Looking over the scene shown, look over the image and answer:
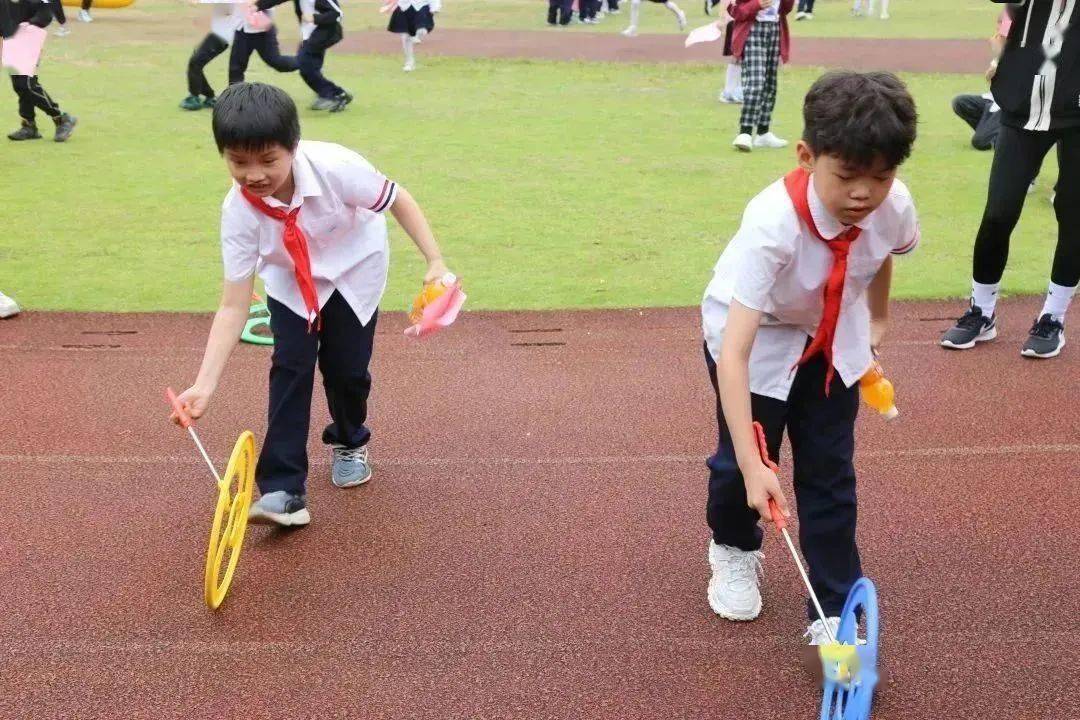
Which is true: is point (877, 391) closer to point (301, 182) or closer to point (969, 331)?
point (301, 182)

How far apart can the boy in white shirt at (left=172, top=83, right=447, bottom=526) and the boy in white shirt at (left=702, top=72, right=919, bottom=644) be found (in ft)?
4.10

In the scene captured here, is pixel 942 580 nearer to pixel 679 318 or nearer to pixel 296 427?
pixel 296 427

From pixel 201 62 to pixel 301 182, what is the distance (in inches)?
347

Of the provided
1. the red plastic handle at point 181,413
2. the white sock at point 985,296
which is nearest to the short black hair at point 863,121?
the red plastic handle at point 181,413

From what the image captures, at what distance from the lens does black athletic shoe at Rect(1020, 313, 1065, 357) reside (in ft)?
16.9

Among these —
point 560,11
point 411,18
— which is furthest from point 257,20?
point 560,11

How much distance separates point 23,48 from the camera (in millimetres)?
9016

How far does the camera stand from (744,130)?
31.6ft

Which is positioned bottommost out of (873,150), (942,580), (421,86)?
(421,86)

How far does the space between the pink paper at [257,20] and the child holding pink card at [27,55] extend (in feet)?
6.36

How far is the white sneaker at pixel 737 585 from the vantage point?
3.15 metres

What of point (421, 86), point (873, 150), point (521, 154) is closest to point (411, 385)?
point (873, 150)

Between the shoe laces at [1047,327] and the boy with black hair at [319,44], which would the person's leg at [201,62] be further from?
the shoe laces at [1047,327]

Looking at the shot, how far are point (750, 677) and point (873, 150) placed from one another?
137cm
